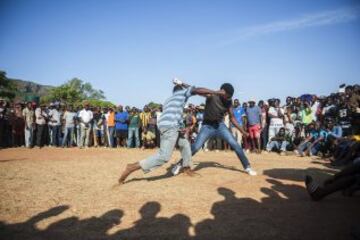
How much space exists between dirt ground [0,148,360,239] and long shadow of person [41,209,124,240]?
0.04ft

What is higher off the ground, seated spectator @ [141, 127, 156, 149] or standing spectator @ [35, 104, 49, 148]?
standing spectator @ [35, 104, 49, 148]

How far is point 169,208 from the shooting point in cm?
460

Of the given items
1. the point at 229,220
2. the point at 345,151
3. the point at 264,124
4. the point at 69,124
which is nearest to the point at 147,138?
the point at 69,124

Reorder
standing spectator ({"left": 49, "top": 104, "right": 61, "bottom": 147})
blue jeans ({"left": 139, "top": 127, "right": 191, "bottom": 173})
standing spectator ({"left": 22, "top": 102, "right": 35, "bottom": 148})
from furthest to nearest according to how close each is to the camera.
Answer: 1. standing spectator ({"left": 49, "top": 104, "right": 61, "bottom": 147})
2. standing spectator ({"left": 22, "top": 102, "right": 35, "bottom": 148})
3. blue jeans ({"left": 139, "top": 127, "right": 191, "bottom": 173})

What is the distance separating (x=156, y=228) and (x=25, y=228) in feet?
5.00

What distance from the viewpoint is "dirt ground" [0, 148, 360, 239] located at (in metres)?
3.71

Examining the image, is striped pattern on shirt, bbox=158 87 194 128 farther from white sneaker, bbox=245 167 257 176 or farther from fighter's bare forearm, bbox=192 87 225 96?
white sneaker, bbox=245 167 257 176

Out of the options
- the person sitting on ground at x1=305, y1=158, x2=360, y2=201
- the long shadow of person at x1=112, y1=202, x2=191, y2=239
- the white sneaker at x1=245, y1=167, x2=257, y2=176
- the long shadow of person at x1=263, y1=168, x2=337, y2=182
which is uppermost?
the person sitting on ground at x1=305, y1=158, x2=360, y2=201

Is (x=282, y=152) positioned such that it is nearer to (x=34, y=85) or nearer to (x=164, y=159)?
(x=164, y=159)

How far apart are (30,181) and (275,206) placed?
4.64 m

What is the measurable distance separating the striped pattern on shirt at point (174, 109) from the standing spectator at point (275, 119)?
27.2 feet

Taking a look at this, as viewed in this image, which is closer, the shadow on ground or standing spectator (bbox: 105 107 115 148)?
the shadow on ground

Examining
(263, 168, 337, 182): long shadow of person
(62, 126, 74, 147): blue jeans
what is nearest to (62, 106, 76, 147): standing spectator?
(62, 126, 74, 147): blue jeans

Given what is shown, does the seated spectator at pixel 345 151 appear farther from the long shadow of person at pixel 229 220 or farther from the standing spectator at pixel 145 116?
the standing spectator at pixel 145 116
